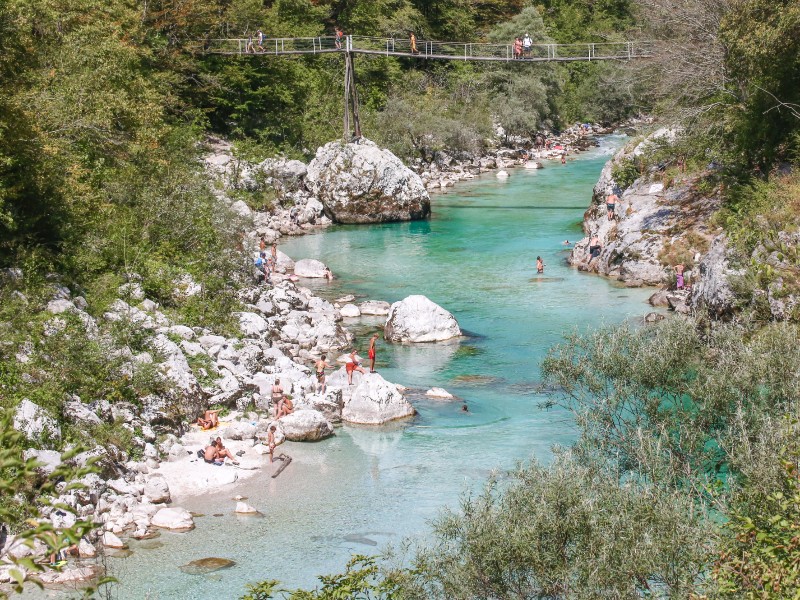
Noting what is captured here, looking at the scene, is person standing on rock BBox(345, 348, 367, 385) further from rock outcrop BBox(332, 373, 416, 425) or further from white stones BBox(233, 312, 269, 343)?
white stones BBox(233, 312, 269, 343)

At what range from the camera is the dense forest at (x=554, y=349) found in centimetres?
1120

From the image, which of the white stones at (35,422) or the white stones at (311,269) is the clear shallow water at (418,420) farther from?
the white stones at (35,422)

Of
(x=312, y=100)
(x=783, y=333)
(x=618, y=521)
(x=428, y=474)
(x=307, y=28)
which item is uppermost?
(x=307, y=28)

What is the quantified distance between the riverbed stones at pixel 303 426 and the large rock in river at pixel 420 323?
8.12 m

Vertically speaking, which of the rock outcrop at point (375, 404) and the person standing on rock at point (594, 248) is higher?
the person standing on rock at point (594, 248)

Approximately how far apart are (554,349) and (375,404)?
4689 millimetres

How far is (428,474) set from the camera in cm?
1928

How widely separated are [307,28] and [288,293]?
3307 cm

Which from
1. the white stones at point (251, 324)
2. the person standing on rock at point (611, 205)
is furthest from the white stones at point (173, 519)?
the person standing on rock at point (611, 205)

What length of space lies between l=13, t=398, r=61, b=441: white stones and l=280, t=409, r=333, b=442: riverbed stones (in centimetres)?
527

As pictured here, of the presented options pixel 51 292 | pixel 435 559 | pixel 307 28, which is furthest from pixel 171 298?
pixel 307 28

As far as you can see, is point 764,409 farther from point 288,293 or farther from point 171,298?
point 288,293

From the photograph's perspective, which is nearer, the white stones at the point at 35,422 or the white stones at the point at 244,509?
the white stones at the point at 35,422

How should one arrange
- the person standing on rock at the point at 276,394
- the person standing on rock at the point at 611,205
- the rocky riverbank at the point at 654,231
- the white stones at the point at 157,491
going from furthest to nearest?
the person standing on rock at the point at 611,205
the rocky riverbank at the point at 654,231
the person standing on rock at the point at 276,394
the white stones at the point at 157,491
